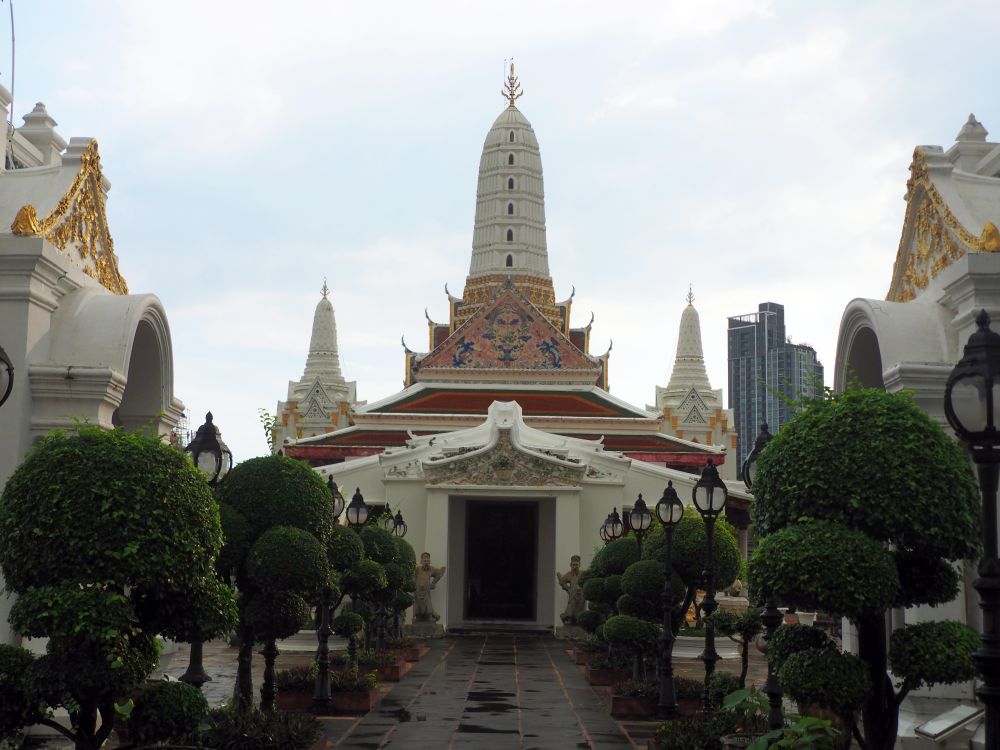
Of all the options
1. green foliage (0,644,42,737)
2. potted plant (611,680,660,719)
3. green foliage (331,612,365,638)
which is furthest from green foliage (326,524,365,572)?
green foliage (0,644,42,737)

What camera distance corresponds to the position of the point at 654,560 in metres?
16.5

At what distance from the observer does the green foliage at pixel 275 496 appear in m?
11.4

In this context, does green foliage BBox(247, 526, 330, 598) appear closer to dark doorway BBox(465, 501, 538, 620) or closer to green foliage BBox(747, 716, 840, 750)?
green foliage BBox(747, 716, 840, 750)

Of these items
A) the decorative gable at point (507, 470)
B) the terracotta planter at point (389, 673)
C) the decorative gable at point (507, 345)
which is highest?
the decorative gable at point (507, 345)

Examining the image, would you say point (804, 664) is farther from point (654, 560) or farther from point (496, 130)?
point (496, 130)

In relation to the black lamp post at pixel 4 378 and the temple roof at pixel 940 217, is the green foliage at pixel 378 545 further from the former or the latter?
the black lamp post at pixel 4 378

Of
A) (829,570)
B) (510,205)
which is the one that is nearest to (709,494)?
(829,570)

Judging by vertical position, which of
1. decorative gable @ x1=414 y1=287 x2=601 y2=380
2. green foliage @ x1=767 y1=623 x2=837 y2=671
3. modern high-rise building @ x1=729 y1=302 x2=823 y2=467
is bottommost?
green foliage @ x1=767 y1=623 x2=837 y2=671

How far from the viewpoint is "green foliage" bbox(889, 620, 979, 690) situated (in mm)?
7742

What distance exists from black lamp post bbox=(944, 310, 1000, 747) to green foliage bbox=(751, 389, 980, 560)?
1584mm

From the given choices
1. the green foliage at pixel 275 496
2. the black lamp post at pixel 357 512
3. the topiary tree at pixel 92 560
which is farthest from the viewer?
the black lamp post at pixel 357 512

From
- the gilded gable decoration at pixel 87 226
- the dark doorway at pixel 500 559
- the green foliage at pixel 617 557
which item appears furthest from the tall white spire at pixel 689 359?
the gilded gable decoration at pixel 87 226

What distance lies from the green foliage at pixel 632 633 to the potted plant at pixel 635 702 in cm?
93

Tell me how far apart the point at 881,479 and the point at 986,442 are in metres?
1.76
